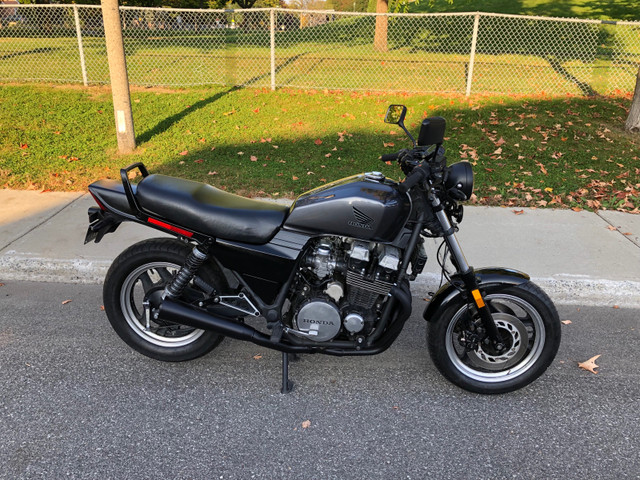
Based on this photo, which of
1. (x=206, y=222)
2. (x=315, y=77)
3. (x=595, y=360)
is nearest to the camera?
(x=206, y=222)

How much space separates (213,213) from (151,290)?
0.77m

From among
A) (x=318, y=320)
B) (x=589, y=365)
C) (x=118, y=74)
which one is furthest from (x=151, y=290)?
(x=118, y=74)

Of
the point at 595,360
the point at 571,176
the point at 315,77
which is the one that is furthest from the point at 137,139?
the point at 595,360

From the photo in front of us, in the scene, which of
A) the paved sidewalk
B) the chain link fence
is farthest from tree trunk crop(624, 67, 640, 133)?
the paved sidewalk

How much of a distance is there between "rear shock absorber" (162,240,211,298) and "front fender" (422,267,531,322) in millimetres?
1321

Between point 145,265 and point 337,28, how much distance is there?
525 inches

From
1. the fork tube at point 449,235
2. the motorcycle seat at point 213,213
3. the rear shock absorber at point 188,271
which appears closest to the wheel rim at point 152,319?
the rear shock absorber at point 188,271

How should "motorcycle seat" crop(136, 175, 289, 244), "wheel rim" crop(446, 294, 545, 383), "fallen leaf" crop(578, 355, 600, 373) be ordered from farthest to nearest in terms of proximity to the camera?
"fallen leaf" crop(578, 355, 600, 373), "wheel rim" crop(446, 294, 545, 383), "motorcycle seat" crop(136, 175, 289, 244)

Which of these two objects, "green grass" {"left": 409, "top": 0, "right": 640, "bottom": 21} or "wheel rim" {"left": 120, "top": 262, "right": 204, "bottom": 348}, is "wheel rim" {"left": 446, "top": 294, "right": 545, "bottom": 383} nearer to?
"wheel rim" {"left": 120, "top": 262, "right": 204, "bottom": 348}

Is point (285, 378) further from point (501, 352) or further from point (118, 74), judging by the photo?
point (118, 74)

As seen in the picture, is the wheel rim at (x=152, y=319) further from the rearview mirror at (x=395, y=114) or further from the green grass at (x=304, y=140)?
the green grass at (x=304, y=140)

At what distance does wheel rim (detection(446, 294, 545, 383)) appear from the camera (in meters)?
2.95

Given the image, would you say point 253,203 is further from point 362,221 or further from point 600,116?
point 600,116

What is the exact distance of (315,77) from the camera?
10805 mm
